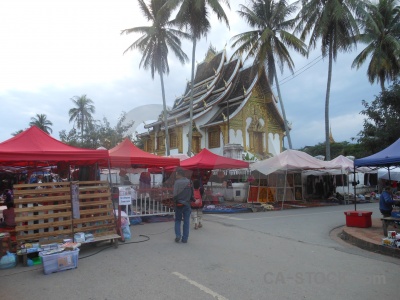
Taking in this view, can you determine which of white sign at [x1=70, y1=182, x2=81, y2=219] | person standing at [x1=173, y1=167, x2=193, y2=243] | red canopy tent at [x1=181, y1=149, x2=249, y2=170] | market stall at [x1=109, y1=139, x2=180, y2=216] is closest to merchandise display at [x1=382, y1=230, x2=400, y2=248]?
person standing at [x1=173, y1=167, x2=193, y2=243]

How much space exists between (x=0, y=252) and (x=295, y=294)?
5.14 metres

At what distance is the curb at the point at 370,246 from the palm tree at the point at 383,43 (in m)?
21.6

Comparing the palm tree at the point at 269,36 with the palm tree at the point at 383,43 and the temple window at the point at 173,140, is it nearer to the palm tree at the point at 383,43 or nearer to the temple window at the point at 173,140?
the palm tree at the point at 383,43

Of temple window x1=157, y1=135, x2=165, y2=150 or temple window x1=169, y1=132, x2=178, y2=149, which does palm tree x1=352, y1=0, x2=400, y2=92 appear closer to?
temple window x1=169, y1=132, x2=178, y2=149

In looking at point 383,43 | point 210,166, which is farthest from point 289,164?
point 383,43

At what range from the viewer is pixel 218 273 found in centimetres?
506

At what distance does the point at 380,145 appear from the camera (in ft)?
71.2

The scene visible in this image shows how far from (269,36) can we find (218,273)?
70.4 feet

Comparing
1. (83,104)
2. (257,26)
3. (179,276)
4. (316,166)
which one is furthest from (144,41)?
(83,104)

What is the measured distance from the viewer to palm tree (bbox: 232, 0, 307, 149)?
23016 mm

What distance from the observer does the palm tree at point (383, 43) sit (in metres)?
25.0

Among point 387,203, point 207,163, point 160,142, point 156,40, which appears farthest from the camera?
point 160,142

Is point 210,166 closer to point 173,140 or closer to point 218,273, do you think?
point 218,273

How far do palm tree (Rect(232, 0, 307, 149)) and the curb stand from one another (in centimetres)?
1605
